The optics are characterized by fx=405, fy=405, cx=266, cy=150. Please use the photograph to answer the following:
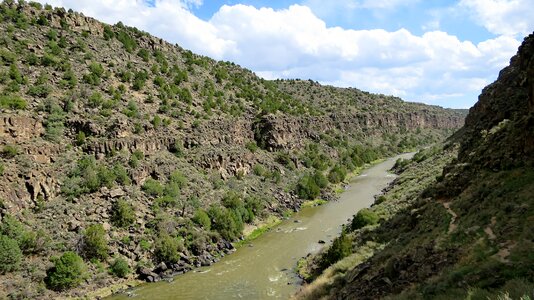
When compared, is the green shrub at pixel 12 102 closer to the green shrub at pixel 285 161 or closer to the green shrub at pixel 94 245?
the green shrub at pixel 94 245

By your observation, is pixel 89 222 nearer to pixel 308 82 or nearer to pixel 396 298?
pixel 396 298

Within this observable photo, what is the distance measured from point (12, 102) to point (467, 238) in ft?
139

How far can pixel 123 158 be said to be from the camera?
45.3m

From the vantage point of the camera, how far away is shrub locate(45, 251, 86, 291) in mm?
30750

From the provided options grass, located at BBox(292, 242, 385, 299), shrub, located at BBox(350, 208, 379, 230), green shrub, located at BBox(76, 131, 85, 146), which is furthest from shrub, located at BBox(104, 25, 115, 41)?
grass, located at BBox(292, 242, 385, 299)

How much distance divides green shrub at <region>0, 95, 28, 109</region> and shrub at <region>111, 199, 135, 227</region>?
14.4 meters

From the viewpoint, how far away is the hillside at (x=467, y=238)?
13086 mm

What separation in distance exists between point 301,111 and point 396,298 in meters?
83.0

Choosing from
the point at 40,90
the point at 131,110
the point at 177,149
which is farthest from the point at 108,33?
the point at 177,149

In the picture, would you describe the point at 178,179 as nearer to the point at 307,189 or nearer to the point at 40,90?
the point at 40,90

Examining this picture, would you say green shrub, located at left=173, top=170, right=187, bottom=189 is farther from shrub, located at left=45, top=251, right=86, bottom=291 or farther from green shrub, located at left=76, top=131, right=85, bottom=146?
shrub, located at left=45, top=251, right=86, bottom=291

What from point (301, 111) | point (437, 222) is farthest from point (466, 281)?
point (301, 111)

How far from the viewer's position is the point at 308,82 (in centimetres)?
13625

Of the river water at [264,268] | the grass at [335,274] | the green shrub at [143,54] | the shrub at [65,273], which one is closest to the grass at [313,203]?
the river water at [264,268]
